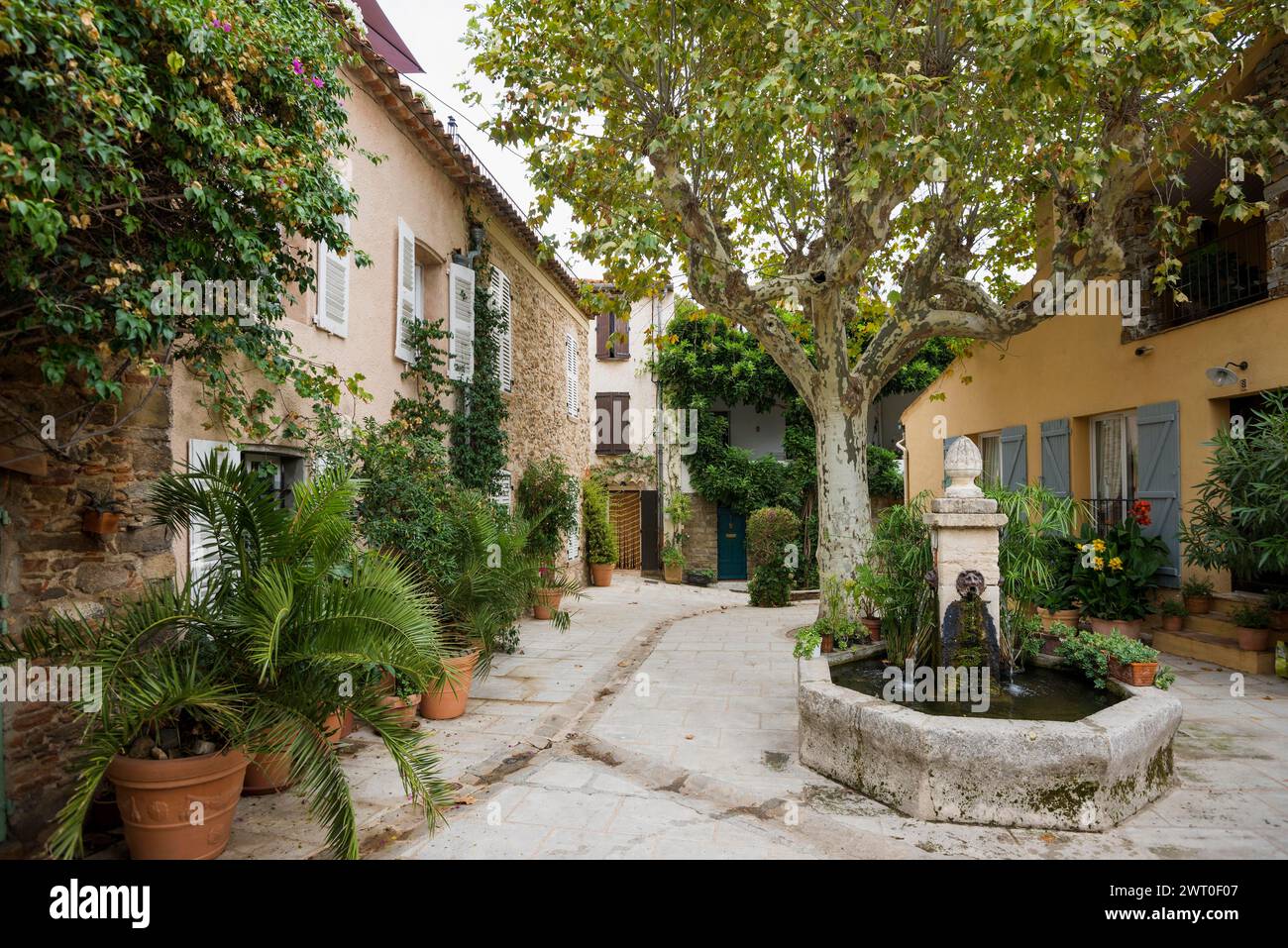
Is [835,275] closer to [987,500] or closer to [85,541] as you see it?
[987,500]

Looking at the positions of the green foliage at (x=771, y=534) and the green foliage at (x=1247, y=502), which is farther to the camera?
the green foliage at (x=771, y=534)

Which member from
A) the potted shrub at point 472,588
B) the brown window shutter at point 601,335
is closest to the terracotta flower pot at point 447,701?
the potted shrub at point 472,588

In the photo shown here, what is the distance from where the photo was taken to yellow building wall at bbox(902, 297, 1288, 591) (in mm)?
7371

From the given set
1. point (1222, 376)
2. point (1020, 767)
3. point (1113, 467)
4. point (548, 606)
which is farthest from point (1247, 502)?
point (548, 606)

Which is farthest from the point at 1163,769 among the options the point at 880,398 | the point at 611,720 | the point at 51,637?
the point at 880,398

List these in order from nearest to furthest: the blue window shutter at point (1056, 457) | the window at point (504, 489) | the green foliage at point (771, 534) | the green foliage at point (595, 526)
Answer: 1. the blue window shutter at point (1056, 457)
2. the window at point (504, 489)
3. the green foliage at point (771, 534)
4. the green foliage at point (595, 526)

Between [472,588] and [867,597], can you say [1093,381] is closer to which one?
[867,597]

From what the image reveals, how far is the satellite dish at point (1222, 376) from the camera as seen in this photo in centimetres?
741

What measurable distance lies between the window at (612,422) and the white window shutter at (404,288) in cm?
1113

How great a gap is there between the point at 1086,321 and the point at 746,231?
4654mm

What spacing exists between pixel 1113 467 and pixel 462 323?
8706 millimetres

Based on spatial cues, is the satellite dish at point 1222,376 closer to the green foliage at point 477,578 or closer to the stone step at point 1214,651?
the stone step at point 1214,651

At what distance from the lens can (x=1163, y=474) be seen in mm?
8289

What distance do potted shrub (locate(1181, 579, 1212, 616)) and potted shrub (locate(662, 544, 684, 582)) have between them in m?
10.6
